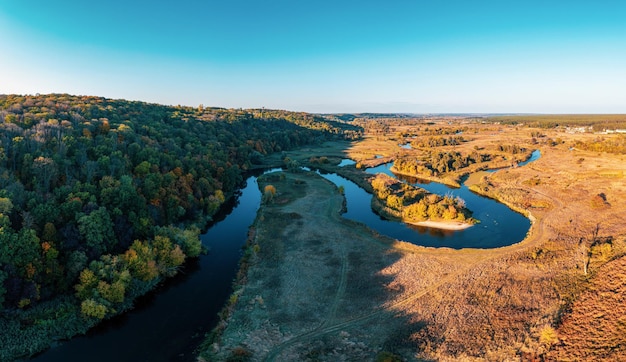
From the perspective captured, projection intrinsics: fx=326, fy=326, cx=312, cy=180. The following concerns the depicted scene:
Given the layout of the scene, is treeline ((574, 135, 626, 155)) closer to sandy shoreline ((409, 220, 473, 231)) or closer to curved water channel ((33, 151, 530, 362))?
curved water channel ((33, 151, 530, 362))

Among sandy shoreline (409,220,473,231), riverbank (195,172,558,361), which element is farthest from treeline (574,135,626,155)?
riverbank (195,172,558,361)

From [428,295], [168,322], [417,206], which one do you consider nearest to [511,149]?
[417,206]

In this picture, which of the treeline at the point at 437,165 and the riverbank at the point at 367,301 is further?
the treeline at the point at 437,165

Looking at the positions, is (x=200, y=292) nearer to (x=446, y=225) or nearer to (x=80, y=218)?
(x=80, y=218)

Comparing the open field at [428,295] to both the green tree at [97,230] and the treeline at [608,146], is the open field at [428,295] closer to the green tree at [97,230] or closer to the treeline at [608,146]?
the green tree at [97,230]

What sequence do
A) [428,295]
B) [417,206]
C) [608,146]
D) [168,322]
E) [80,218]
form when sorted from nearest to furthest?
1. [168,322]
2. [428,295]
3. [80,218]
4. [417,206]
5. [608,146]

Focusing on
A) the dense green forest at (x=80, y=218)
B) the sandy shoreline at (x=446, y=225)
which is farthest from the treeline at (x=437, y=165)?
the dense green forest at (x=80, y=218)
